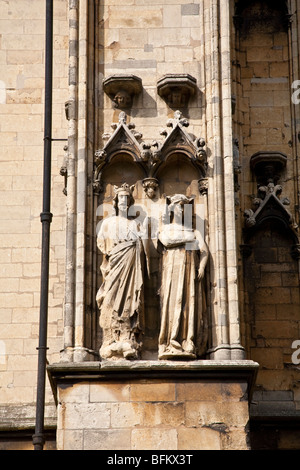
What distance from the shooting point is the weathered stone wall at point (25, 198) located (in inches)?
659

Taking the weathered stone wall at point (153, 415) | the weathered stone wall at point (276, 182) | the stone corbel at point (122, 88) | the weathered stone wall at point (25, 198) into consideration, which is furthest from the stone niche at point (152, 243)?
the weathered stone wall at point (25, 198)

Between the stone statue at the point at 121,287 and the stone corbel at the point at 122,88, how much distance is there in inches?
56.0

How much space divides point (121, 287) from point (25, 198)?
2.87 metres

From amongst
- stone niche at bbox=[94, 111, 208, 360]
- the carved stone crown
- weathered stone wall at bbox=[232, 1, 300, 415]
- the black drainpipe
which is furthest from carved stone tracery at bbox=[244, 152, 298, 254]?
the black drainpipe

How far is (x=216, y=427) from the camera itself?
14.5 metres

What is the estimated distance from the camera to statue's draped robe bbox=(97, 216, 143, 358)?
15156 millimetres

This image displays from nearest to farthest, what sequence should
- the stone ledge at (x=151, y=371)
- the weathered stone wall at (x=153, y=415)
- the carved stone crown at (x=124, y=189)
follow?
the weathered stone wall at (x=153, y=415), the stone ledge at (x=151, y=371), the carved stone crown at (x=124, y=189)

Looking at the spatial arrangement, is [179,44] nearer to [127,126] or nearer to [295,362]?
[127,126]

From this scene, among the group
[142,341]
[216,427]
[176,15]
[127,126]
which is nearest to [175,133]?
[127,126]

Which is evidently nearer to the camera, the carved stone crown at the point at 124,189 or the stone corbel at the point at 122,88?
the carved stone crown at the point at 124,189

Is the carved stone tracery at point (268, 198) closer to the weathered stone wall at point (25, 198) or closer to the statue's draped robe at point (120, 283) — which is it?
the statue's draped robe at point (120, 283)

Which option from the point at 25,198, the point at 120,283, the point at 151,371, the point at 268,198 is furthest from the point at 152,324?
the point at 25,198

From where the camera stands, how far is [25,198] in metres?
17.6
